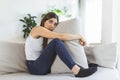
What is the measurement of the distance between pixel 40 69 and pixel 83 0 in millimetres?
2383

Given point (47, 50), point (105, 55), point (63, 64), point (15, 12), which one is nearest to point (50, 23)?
point (47, 50)

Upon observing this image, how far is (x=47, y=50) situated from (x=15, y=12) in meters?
2.00

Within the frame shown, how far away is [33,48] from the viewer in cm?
215

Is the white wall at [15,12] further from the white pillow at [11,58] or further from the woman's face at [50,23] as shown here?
the woman's face at [50,23]

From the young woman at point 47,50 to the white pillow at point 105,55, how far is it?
22 cm

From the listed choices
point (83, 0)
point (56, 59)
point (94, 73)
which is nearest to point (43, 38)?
point (56, 59)

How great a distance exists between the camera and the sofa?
2017mm

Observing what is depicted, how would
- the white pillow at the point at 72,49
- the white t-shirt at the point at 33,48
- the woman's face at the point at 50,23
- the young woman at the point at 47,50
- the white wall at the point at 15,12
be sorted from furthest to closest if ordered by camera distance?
1. the white wall at the point at 15,12
2. the woman's face at the point at 50,23
3. the white t-shirt at the point at 33,48
4. the white pillow at the point at 72,49
5. the young woman at the point at 47,50

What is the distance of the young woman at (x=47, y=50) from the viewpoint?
1.93 meters

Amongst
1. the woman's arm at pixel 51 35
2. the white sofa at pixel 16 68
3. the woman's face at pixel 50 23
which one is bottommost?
the white sofa at pixel 16 68

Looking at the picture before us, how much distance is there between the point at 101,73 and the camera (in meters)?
1.96

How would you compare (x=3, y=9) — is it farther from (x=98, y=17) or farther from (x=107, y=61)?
→ (x=107, y=61)

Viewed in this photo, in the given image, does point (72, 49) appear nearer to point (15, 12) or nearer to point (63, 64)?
point (63, 64)

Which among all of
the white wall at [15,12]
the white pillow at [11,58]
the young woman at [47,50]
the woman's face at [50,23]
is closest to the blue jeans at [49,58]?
the young woman at [47,50]
